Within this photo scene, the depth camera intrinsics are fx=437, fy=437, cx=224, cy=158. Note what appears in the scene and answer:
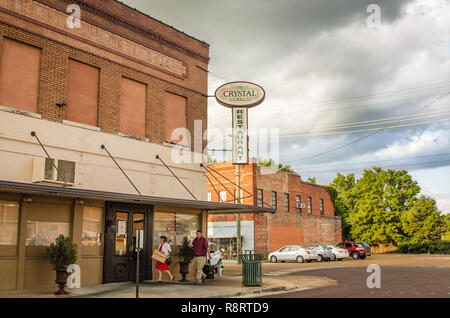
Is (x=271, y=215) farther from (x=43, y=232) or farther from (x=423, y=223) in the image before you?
(x=43, y=232)

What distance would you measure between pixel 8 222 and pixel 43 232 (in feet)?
3.54

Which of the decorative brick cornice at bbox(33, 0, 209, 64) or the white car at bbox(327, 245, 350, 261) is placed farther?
the white car at bbox(327, 245, 350, 261)

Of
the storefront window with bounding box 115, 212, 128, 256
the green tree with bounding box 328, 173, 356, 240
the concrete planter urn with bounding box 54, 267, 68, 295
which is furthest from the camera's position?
the green tree with bounding box 328, 173, 356, 240

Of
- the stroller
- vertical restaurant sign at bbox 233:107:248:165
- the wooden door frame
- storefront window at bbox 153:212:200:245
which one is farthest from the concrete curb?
vertical restaurant sign at bbox 233:107:248:165

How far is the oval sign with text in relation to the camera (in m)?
18.9

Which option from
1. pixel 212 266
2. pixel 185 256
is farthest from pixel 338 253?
pixel 185 256

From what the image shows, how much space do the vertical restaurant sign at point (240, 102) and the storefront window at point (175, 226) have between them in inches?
124

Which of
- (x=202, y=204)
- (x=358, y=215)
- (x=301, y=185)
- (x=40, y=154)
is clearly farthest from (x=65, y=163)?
(x=358, y=215)

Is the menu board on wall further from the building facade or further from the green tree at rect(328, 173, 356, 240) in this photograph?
the green tree at rect(328, 173, 356, 240)

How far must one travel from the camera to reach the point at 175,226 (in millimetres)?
17188

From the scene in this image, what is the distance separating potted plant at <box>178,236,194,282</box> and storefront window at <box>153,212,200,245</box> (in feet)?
2.18

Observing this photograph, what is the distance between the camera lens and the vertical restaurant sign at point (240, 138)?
18.7 m

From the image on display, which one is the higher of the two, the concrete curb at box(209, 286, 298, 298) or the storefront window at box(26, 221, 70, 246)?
the storefront window at box(26, 221, 70, 246)
